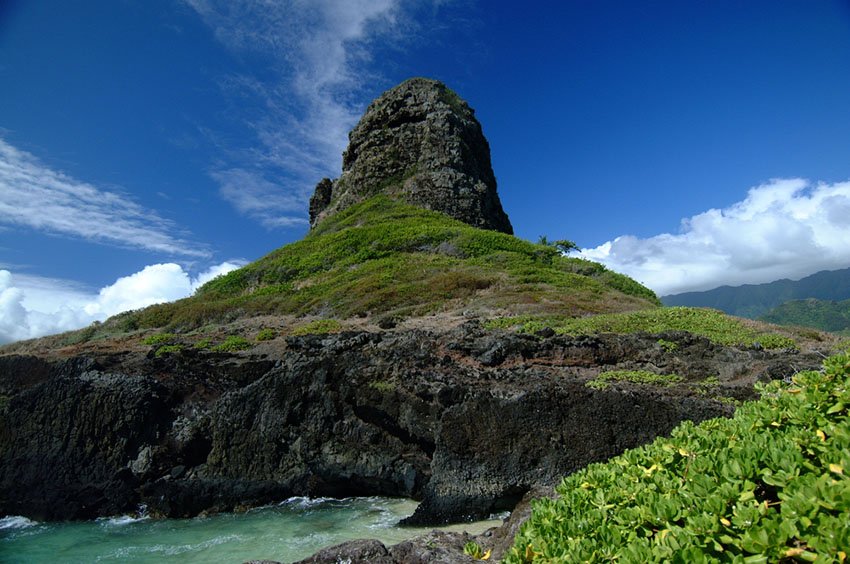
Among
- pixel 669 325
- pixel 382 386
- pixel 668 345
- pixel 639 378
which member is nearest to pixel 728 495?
pixel 639 378

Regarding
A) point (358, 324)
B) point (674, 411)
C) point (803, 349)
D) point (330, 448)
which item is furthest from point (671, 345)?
point (358, 324)

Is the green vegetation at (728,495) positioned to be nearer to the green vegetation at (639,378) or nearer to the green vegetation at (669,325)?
the green vegetation at (639,378)

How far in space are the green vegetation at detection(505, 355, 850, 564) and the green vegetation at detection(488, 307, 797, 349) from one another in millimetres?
12860

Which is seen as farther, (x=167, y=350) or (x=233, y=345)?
(x=233, y=345)

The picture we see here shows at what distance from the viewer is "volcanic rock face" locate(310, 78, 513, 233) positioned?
4925cm

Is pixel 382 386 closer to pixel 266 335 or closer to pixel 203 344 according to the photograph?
pixel 266 335

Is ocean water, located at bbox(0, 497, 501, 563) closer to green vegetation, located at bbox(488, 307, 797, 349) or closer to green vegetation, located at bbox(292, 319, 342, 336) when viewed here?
green vegetation, located at bbox(292, 319, 342, 336)

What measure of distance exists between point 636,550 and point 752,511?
25.6 inches

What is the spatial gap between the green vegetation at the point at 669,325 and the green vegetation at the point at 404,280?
268 cm

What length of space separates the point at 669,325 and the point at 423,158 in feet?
123

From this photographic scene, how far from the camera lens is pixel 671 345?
15164mm

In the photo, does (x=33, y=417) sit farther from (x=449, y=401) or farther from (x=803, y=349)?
(x=803, y=349)

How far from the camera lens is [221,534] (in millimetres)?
11438

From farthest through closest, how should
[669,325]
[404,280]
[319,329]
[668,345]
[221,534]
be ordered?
[404,280] → [319,329] → [669,325] → [668,345] → [221,534]
